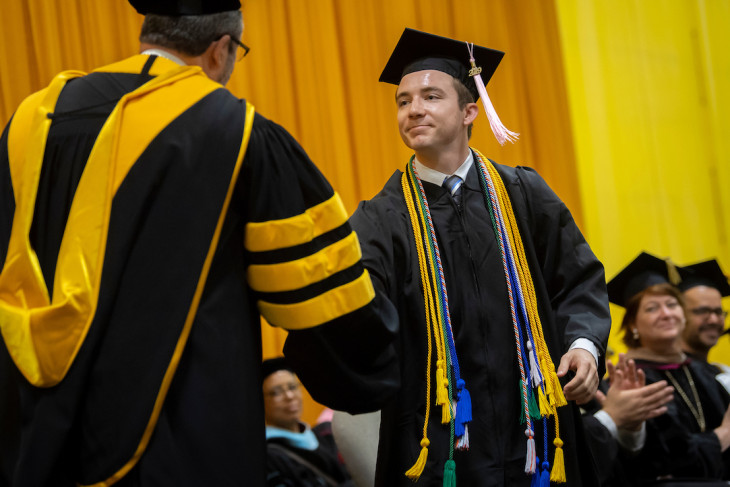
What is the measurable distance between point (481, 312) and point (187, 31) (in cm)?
123

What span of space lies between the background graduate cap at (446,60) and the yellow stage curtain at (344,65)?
3.29 meters

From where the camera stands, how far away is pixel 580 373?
257 cm

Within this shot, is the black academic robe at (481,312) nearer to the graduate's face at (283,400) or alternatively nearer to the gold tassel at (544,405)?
the gold tassel at (544,405)

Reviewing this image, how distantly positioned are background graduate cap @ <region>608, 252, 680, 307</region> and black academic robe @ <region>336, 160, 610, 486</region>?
8.45 ft

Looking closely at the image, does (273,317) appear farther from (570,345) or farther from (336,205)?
(570,345)

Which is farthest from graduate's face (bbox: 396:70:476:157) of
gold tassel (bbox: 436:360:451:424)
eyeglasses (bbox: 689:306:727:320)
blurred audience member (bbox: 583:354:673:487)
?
eyeglasses (bbox: 689:306:727:320)

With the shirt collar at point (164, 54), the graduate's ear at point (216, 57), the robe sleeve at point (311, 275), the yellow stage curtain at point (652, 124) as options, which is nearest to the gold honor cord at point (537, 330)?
the robe sleeve at point (311, 275)

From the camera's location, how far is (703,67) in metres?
7.93

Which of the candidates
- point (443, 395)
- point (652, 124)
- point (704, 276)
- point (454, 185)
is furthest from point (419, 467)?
point (652, 124)

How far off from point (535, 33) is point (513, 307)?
16.9 ft

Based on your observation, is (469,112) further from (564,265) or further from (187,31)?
(187,31)

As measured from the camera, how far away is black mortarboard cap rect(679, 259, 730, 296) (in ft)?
19.6

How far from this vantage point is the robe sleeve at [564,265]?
9.24ft

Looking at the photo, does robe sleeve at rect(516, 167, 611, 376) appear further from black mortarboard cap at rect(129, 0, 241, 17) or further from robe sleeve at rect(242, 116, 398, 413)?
black mortarboard cap at rect(129, 0, 241, 17)
